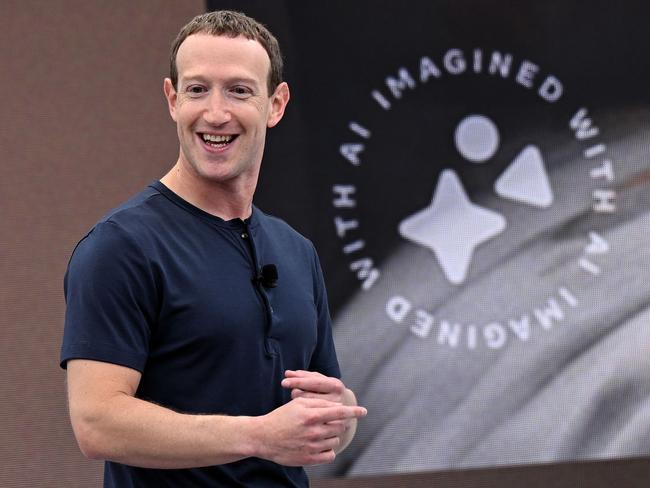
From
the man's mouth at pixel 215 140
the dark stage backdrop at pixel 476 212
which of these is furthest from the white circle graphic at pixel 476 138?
the man's mouth at pixel 215 140

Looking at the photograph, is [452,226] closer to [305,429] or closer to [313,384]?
[313,384]

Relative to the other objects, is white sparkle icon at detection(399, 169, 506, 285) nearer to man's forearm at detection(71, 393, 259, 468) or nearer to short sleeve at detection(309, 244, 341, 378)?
short sleeve at detection(309, 244, 341, 378)

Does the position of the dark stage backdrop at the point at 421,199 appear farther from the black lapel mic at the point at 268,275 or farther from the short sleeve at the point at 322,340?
the black lapel mic at the point at 268,275

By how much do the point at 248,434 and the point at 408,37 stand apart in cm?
199

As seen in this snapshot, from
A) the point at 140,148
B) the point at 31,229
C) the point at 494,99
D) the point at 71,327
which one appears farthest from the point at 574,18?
the point at 71,327

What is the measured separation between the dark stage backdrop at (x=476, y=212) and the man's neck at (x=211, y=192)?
4.57ft

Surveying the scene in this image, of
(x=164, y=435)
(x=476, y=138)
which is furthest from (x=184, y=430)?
(x=476, y=138)

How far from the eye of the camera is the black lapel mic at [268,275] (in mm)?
1442

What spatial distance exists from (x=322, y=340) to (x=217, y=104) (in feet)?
1.42

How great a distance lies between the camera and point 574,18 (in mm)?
3070

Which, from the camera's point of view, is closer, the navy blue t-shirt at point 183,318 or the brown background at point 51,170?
the navy blue t-shirt at point 183,318

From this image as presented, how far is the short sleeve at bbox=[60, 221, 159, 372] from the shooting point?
1281 millimetres

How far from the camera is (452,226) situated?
302 cm

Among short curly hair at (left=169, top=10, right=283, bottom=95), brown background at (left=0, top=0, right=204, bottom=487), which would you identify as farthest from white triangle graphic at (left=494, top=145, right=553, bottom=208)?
short curly hair at (left=169, top=10, right=283, bottom=95)
